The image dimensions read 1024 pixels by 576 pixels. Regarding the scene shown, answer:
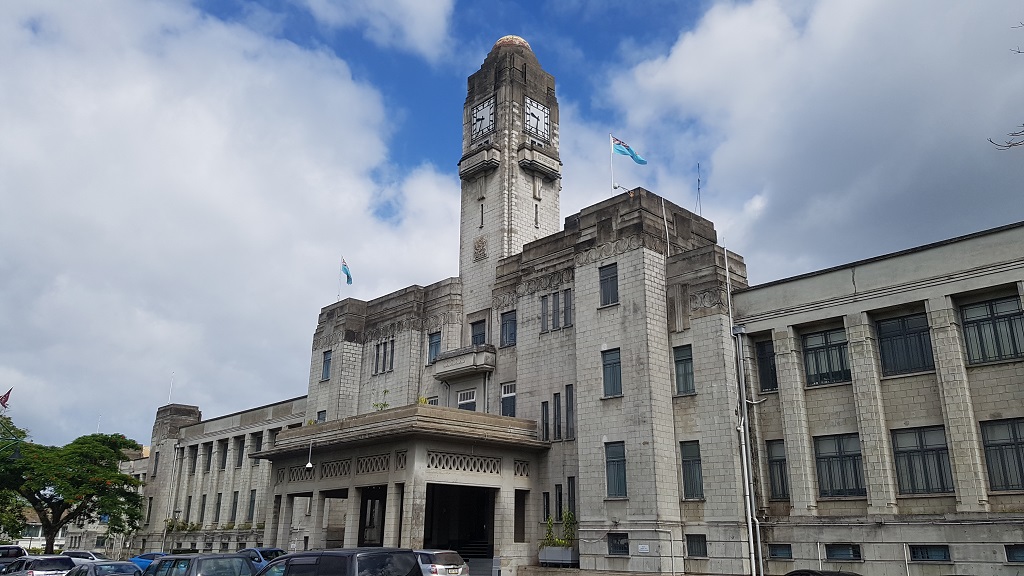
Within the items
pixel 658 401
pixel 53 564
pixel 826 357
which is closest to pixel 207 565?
pixel 53 564

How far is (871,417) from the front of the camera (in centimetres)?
2628

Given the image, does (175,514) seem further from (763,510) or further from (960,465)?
(960,465)

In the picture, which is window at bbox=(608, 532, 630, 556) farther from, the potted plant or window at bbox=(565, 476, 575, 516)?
window at bbox=(565, 476, 575, 516)

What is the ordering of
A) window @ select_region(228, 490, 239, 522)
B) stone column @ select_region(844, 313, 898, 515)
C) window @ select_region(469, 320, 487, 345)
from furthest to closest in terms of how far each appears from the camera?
window @ select_region(228, 490, 239, 522) < window @ select_region(469, 320, 487, 345) < stone column @ select_region(844, 313, 898, 515)

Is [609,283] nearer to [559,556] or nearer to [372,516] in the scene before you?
[559,556]

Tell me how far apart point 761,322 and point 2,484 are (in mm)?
49311

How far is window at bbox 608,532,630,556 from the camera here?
29.8m

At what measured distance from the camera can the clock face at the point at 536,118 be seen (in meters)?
43.9

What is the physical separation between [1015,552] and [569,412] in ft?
54.7

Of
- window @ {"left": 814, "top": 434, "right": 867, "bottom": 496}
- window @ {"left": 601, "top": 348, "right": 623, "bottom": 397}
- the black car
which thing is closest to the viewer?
the black car

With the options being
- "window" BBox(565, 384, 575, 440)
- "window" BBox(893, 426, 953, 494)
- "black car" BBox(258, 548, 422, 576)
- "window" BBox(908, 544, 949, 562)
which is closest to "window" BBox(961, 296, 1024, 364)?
"window" BBox(893, 426, 953, 494)

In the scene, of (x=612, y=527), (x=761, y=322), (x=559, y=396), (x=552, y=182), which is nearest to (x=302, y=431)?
(x=559, y=396)

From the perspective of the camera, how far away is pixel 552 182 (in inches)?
1746

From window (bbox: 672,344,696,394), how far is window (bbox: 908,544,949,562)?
9156 mm
